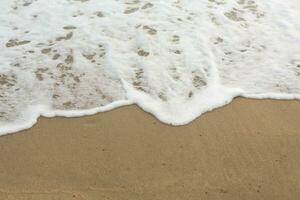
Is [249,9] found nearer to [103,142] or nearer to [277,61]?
[277,61]

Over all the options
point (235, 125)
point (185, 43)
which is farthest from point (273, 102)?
point (185, 43)

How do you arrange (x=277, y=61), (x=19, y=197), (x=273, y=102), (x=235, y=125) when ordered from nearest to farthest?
(x=19, y=197)
(x=235, y=125)
(x=273, y=102)
(x=277, y=61)

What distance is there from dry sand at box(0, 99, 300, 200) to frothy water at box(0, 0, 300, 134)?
0.13m

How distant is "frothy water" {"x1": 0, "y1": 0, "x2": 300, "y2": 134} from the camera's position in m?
3.03

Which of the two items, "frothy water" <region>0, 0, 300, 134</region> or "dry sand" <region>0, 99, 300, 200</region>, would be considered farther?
"frothy water" <region>0, 0, 300, 134</region>

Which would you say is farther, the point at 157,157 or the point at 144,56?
the point at 144,56

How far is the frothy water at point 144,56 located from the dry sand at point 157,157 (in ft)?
0.42

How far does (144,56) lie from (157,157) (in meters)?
1.05

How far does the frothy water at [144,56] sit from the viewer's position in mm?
3031

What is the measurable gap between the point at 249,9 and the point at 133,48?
1163 millimetres

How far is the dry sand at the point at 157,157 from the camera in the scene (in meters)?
2.42

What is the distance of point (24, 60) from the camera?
3.40 metres

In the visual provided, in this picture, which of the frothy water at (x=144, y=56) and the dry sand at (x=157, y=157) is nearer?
→ the dry sand at (x=157, y=157)

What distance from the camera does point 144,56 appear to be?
342cm
